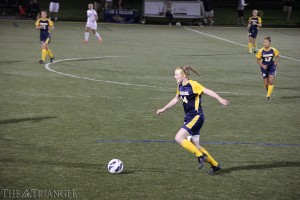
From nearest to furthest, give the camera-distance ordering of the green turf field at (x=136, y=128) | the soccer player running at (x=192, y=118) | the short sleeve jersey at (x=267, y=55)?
the green turf field at (x=136, y=128) < the soccer player running at (x=192, y=118) < the short sleeve jersey at (x=267, y=55)

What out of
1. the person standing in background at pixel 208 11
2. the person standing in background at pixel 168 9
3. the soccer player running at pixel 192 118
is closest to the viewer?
the soccer player running at pixel 192 118

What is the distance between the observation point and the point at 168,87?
20953 millimetres

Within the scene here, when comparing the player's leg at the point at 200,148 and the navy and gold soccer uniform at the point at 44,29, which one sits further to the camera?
the navy and gold soccer uniform at the point at 44,29

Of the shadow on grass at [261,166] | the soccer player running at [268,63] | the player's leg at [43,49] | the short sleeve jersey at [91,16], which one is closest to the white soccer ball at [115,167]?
the shadow on grass at [261,166]

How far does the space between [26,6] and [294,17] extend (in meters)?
25.2

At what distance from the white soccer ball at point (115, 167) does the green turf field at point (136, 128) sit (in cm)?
16

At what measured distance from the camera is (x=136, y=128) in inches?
571

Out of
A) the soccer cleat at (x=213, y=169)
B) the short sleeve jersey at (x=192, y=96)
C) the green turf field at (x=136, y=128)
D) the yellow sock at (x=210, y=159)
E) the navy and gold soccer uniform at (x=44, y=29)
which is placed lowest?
the green turf field at (x=136, y=128)

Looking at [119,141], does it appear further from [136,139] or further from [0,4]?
[0,4]

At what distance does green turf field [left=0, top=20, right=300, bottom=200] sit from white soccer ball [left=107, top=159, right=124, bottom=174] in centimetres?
16

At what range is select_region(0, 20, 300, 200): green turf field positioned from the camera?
10.2 m

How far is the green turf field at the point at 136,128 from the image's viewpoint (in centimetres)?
1019

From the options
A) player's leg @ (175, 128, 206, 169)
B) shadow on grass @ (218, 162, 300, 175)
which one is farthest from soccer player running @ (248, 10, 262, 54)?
player's leg @ (175, 128, 206, 169)

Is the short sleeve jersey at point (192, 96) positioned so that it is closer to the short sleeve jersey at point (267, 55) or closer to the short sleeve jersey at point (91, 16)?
the short sleeve jersey at point (267, 55)
